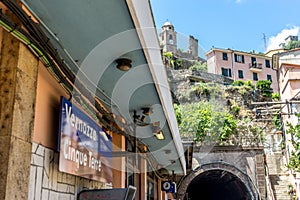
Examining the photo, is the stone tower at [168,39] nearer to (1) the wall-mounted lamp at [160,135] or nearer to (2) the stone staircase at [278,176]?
(2) the stone staircase at [278,176]

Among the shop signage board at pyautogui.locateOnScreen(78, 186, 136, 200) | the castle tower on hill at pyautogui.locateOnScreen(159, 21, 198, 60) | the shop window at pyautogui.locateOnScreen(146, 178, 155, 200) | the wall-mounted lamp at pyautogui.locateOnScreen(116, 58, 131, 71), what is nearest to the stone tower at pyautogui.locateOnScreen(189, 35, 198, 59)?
the castle tower on hill at pyautogui.locateOnScreen(159, 21, 198, 60)

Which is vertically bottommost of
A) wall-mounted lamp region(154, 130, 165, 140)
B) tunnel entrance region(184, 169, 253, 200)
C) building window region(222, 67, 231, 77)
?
tunnel entrance region(184, 169, 253, 200)

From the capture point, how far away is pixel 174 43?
5097 centimetres

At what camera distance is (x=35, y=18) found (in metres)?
2.04

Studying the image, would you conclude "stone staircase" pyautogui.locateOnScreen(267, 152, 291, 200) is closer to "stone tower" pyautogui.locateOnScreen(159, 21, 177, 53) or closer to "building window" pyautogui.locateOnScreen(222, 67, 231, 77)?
"building window" pyautogui.locateOnScreen(222, 67, 231, 77)

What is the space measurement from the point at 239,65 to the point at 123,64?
39.2 meters

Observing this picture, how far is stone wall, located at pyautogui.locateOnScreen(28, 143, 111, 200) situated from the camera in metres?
2.05

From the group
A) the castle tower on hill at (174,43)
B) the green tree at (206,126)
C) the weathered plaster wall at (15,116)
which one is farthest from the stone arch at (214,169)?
the castle tower on hill at (174,43)

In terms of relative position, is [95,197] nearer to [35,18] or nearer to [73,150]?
[73,150]

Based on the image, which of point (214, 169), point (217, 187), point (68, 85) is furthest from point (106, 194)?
point (217, 187)

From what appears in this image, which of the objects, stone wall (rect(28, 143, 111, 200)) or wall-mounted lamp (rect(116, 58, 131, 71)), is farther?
wall-mounted lamp (rect(116, 58, 131, 71))

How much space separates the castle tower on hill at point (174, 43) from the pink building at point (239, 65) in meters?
6.41

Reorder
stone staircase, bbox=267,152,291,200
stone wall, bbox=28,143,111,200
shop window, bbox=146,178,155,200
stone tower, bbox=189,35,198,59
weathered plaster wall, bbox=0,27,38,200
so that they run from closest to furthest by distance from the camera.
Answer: weathered plaster wall, bbox=0,27,38,200 → stone wall, bbox=28,143,111,200 → shop window, bbox=146,178,155,200 → stone staircase, bbox=267,152,291,200 → stone tower, bbox=189,35,198,59

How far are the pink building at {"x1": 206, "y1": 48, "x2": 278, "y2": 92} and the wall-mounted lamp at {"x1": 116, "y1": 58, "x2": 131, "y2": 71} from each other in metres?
37.5
